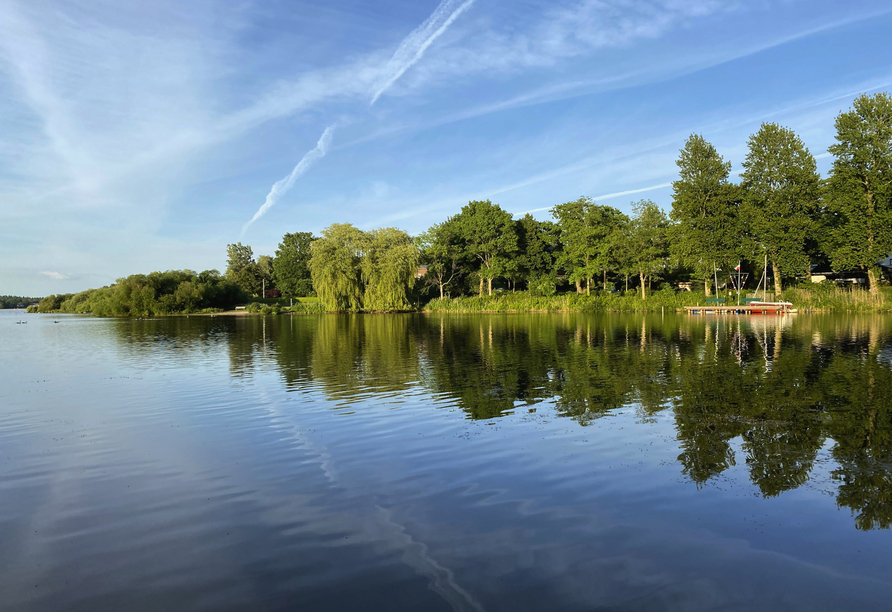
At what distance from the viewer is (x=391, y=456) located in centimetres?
1001

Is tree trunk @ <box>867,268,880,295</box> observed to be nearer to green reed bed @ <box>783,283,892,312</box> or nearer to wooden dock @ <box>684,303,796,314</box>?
green reed bed @ <box>783,283,892,312</box>

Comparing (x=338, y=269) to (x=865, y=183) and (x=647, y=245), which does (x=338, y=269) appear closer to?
(x=647, y=245)

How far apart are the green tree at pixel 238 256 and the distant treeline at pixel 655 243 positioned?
3711 cm

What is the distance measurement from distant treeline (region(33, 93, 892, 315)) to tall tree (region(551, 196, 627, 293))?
0.22m

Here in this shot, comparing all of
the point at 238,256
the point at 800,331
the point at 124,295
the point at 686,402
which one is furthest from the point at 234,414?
the point at 238,256

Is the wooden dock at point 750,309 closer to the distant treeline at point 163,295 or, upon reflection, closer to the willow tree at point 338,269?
the willow tree at point 338,269

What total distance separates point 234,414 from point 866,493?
1316cm

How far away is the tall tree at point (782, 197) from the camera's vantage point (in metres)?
61.4

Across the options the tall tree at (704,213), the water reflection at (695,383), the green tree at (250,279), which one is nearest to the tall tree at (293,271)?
the green tree at (250,279)

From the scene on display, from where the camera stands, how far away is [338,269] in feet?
270

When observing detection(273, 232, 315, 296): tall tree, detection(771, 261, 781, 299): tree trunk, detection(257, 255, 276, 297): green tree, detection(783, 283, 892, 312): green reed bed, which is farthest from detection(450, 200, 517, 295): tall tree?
detection(257, 255, 276, 297): green tree

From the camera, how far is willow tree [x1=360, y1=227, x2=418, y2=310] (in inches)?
3206

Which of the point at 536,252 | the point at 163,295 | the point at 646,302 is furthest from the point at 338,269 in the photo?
the point at 646,302

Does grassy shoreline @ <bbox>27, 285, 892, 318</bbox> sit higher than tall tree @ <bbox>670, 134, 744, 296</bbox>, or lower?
lower
